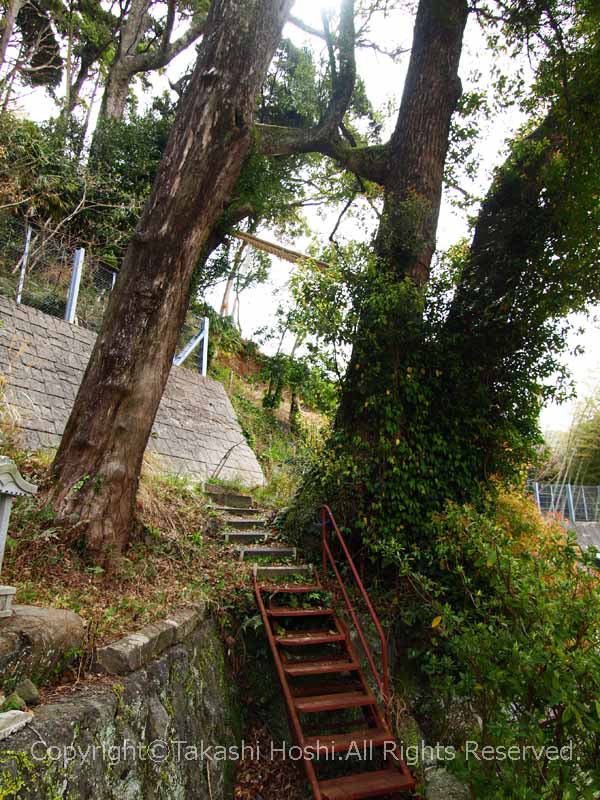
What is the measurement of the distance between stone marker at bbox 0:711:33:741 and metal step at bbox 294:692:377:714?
2.30 metres

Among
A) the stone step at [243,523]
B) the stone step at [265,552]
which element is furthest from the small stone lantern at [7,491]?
the stone step at [243,523]

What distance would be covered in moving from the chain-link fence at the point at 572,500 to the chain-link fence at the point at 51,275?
46.5ft

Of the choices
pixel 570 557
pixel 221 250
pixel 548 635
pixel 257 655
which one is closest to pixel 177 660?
pixel 257 655

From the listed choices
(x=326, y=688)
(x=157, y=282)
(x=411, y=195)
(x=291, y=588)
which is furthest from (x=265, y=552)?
(x=411, y=195)

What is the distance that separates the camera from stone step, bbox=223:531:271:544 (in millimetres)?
5758

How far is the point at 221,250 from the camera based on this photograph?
41.7 ft

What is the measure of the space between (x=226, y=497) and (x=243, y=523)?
0.84m

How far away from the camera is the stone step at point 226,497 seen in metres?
7.03

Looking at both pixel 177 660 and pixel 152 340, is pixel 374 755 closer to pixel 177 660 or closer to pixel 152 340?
pixel 177 660

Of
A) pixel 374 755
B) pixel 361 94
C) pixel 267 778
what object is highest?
pixel 361 94

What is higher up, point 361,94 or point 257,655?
point 361,94

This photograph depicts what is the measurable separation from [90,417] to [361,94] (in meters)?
10.2

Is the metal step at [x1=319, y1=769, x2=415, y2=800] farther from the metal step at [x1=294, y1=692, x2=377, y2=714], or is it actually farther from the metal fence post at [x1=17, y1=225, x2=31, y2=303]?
the metal fence post at [x1=17, y1=225, x2=31, y2=303]

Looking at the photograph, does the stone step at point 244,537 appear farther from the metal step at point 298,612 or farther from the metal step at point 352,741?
the metal step at point 352,741
